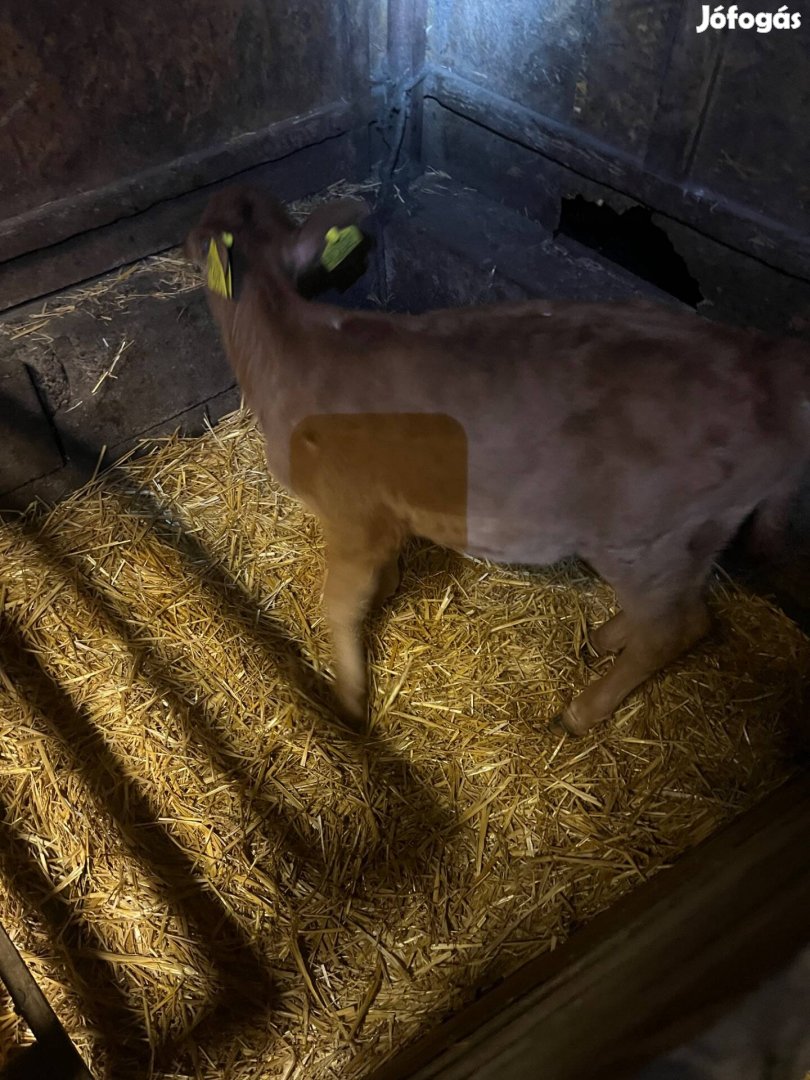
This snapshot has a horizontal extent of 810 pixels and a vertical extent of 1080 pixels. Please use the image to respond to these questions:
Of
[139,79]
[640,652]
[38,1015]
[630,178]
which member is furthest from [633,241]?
[38,1015]

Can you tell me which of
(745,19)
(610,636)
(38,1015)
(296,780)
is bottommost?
(296,780)

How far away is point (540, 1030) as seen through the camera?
1205 millimetres

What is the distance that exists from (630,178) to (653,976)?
97.6 inches

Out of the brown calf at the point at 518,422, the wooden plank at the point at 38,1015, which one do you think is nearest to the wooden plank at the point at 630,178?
the brown calf at the point at 518,422

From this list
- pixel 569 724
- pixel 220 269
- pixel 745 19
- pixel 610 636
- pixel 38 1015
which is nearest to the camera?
pixel 38 1015

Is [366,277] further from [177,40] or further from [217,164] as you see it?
[177,40]

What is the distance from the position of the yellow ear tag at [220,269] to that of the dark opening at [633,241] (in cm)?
150

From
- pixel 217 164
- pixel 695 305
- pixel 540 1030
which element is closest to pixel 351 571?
pixel 540 1030

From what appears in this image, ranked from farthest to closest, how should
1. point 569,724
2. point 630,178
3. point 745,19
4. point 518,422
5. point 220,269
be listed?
1. point 630,178
2. point 569,724
3. point 745,19
4. point 220,269
5. point 518,422

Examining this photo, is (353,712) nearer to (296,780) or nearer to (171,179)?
(296,780)

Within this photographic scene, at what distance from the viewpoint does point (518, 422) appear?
5.87 ft

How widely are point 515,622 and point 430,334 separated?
3.81ft

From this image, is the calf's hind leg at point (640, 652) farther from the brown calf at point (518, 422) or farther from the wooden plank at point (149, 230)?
the wooden plank at point (149, 230)

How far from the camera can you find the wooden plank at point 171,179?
8.63 ft
